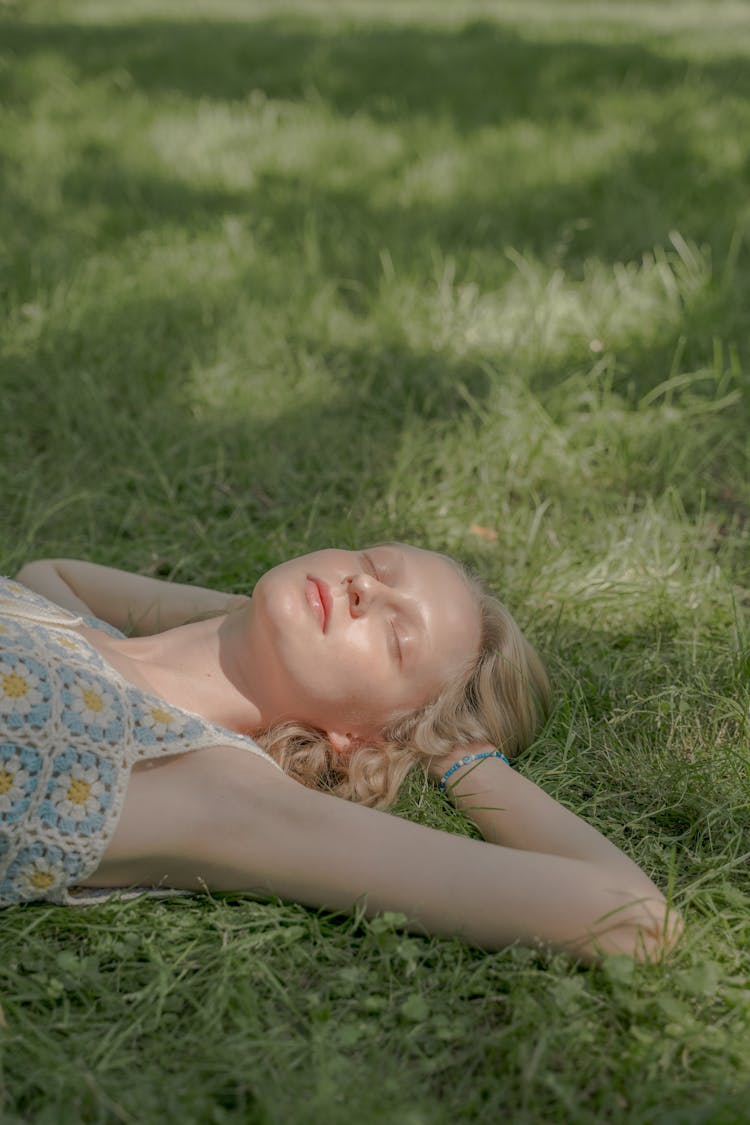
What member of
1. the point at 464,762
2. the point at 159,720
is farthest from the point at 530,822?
the point at 159,720

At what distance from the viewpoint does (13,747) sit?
72.5 inches

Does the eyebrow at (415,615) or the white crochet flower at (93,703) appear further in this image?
the eyebrow at (415,615)

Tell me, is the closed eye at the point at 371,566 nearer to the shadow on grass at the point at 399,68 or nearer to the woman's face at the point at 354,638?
the woman's face at the point at 354,638

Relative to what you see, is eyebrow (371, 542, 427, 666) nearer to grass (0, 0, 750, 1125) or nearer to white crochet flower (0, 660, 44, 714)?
grass (0, 0, 750, 1125)

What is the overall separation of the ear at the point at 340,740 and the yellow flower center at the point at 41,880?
642 millimetres

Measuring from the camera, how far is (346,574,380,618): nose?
85.5 inches

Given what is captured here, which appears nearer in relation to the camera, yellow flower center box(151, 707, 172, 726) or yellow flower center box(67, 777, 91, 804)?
yellow flower center box(67, 777, 91, 804)

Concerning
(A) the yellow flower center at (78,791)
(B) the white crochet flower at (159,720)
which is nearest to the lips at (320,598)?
(B) the white crochet flower at (159,720)

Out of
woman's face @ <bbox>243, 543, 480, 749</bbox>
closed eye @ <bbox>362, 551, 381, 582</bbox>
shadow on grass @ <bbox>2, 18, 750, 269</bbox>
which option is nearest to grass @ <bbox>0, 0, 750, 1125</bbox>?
shadow on grass @ <bbox>2, 18, 750, 269</bbox>

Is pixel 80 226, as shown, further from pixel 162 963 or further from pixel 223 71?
pixel 162 963

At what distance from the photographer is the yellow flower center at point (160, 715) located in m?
2.00

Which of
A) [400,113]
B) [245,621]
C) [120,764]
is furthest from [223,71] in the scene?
[120,764]

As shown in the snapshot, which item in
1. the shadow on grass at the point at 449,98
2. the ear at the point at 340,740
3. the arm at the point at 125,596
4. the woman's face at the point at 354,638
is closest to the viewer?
the woman's face at the point at 354,638

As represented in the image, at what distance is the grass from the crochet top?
0.13 metres
